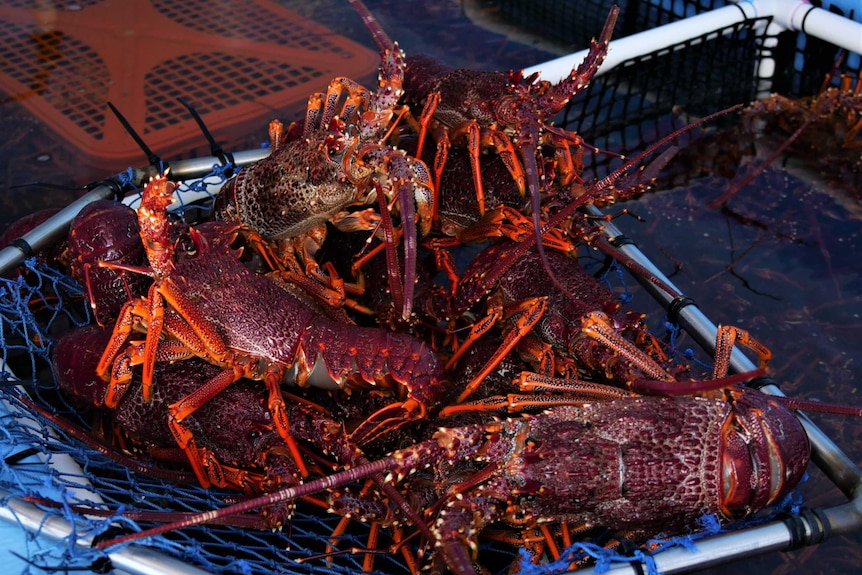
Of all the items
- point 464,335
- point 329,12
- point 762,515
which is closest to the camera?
point 762,515

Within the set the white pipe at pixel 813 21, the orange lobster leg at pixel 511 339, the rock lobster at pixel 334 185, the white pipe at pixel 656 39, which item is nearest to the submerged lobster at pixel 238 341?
the orange lobster leg at pixel 511 339

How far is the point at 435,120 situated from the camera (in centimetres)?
335

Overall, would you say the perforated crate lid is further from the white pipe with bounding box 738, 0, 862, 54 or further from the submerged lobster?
the white pipe with bounding box 738, 0, 862, 54

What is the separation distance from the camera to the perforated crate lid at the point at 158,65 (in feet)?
15.2

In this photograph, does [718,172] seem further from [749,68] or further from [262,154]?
[262,154]

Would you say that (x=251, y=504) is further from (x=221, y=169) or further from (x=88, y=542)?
(x=221, y=169)

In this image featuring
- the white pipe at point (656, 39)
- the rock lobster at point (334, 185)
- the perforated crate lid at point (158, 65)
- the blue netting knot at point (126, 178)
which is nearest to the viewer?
the rock lobster at point (334, 185)

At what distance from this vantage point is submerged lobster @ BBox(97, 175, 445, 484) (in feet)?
8.43

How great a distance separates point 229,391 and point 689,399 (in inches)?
56.1

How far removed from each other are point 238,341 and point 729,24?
3192mm

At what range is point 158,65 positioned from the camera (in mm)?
5004

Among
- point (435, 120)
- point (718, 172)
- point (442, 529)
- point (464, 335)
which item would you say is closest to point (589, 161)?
point (718, 172)

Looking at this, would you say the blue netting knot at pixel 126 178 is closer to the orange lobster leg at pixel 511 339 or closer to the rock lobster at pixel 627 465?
the orange lobster leg at pixel 511 339

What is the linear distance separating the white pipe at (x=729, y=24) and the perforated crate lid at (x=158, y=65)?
1538mm
